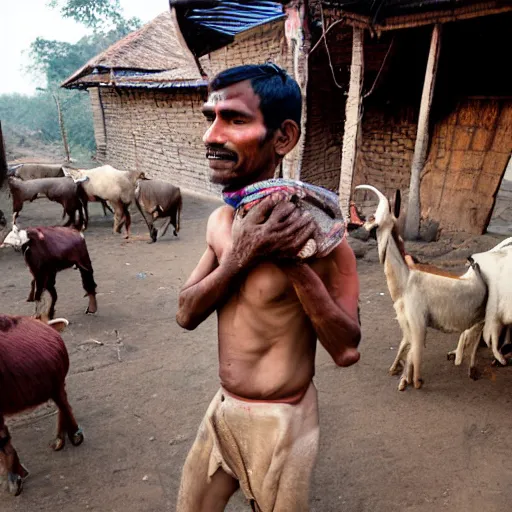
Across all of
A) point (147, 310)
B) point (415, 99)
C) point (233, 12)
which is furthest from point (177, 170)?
point (233, 12)

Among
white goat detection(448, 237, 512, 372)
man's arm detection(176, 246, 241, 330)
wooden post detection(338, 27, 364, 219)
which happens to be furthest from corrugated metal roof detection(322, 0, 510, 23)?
man's arm detection(176, 246, 241, 330)

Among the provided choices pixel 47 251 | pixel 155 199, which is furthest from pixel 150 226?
pixel 47 251

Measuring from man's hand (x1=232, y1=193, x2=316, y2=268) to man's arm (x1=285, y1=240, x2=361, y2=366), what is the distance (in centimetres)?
10

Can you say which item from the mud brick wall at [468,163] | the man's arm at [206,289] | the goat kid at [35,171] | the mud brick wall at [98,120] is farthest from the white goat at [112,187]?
the mud brick wall at [98,120]

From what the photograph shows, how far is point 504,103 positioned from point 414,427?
5792mm

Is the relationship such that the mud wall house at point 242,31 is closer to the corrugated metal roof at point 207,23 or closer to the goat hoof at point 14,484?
the corrugated metal roof at point 207,23

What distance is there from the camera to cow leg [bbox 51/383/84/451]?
9.60ft

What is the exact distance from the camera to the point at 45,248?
14.3ft

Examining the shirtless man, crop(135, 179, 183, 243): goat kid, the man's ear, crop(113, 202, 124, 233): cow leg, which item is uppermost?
the man's ear

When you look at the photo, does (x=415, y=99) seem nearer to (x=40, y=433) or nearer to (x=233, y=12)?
(x=233, y=12)

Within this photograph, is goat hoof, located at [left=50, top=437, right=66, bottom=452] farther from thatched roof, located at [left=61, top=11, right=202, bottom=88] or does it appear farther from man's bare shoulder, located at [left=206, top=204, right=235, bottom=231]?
thatched roof, located at [left=61, top=11, right=202, bottom=88]

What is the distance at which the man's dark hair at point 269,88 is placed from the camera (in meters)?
1.25

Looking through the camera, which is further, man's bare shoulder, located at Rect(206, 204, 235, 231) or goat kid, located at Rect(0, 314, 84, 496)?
goat kid, located at Rect(0, 314, 84, 496)

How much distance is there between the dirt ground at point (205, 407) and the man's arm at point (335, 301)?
168 cm
